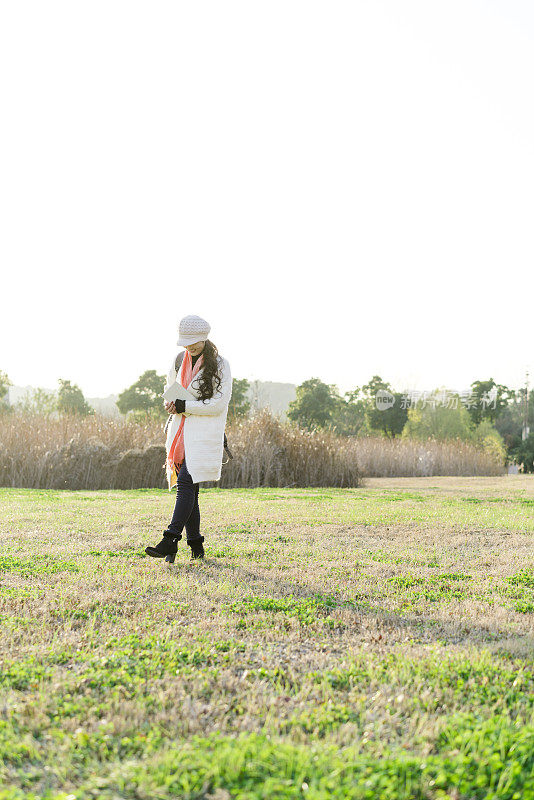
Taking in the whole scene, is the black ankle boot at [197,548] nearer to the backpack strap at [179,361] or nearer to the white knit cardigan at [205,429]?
the white knit cardigan at [205,429]

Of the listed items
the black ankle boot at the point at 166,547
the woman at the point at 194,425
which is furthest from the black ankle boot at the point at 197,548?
the black ankle boot at the point at 166,547

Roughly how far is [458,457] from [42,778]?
80.8 ft

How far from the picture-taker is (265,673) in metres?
2.99

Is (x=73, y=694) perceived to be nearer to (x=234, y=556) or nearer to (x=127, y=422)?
(x=234, y=556)

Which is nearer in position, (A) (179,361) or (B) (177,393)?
(B) (177,393)

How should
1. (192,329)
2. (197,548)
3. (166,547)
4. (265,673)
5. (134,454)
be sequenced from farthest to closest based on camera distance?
(134,454) → (197,548) → (192,329) → (166,547) → (265,673)

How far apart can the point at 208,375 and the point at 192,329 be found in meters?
0.38

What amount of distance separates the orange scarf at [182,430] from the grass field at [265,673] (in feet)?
2.58

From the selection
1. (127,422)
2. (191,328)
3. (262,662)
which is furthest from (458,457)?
(262,662)

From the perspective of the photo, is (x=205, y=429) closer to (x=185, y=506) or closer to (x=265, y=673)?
(x=185, y=506)

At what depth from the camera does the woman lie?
5.42 m

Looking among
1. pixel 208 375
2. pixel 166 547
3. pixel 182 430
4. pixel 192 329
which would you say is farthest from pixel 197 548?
pixel 192 329

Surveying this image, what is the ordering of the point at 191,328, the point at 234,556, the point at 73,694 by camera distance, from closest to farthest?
the point at 73,694, the point at 191,328, the point at 234,556

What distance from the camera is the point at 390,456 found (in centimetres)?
2359
